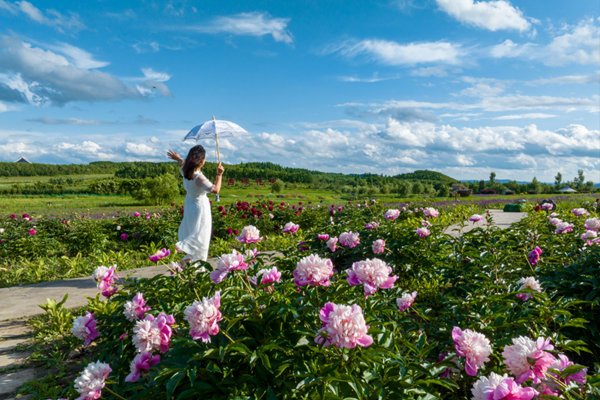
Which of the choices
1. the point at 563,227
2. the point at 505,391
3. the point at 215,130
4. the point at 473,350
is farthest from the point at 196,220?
the point at 563,227

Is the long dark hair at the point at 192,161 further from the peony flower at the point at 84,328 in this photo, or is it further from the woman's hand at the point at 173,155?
the peony flower at the point at 84,328

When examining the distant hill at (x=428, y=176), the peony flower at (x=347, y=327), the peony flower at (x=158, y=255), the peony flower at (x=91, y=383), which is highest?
the distant hill at (x=428, y=176)

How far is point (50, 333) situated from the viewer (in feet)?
10.6

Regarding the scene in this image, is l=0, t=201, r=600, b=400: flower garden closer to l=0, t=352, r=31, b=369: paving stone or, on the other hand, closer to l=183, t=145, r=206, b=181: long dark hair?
l=0, t=352, r=31, b=369: paving stone

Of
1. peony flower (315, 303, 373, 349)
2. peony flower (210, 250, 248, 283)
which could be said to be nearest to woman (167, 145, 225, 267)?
peony flower (210, 250, 248, 283)

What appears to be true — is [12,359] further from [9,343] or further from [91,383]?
[91,383]

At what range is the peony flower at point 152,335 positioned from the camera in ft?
4.33

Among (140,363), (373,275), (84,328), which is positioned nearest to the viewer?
(140,363)

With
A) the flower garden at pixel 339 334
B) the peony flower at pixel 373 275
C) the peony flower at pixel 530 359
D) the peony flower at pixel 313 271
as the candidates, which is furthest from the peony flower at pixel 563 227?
the peony flower at pixel 313 271

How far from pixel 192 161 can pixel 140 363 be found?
3.31m

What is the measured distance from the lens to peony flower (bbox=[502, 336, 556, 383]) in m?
1.23

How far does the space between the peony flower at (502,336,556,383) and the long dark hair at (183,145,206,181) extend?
13.3 ft

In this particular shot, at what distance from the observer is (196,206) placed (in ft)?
14.8

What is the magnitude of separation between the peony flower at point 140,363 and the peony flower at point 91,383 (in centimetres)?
11
